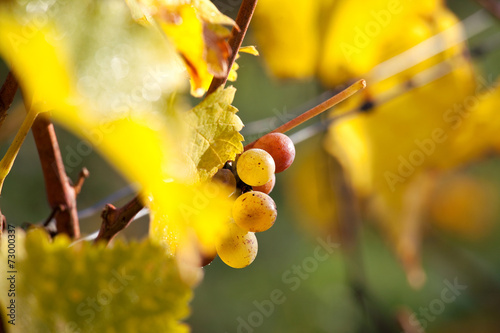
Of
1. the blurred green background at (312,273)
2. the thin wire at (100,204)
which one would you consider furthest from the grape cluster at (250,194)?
the blurred green background at (312,273)

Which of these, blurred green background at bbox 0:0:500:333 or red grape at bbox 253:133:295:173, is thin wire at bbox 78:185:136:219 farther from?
blurred green background at bbox 0:0:500:333

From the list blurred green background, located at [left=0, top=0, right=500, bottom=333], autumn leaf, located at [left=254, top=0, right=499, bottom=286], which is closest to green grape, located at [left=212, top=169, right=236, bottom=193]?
autumn leaf, located at [left=254, top=0, right=499, bottom=286]

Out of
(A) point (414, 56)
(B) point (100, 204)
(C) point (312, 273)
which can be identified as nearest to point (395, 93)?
(A) point (414, 56)

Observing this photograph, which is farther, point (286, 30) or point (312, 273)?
point (312, 273)

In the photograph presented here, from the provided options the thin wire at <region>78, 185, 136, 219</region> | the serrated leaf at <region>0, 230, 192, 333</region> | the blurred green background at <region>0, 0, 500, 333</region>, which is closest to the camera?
the serrated leaf at <region>0, 230, 192, 333</region>

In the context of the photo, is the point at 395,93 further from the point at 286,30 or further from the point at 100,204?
the point at 100,204

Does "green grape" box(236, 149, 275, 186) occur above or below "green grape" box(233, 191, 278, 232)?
above

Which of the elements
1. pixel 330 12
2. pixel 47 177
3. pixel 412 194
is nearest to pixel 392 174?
pixel 412 194

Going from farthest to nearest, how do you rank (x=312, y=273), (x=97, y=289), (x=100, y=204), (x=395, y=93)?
1. (x=312, y=273)
2. (x=395, y=93)
3. (x=100, y=204)
4. (x=97, y=289)

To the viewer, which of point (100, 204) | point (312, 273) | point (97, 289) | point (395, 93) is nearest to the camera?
point (97, 289)
